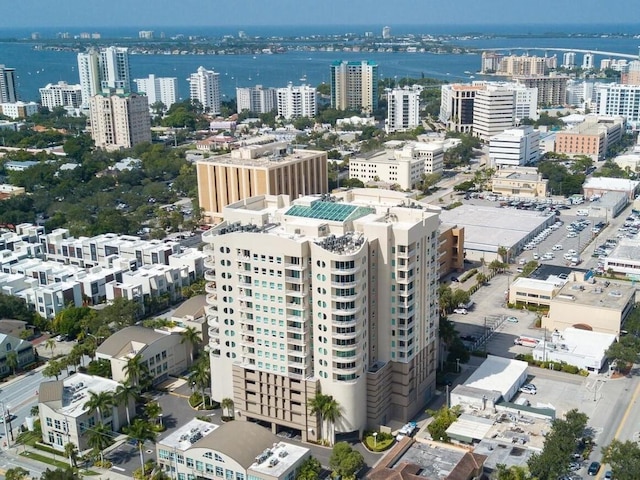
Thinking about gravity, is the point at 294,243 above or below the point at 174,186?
above

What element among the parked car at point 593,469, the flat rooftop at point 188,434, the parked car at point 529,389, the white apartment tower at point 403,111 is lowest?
the parked car at point 529,389

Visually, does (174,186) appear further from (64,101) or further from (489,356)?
(64,101)

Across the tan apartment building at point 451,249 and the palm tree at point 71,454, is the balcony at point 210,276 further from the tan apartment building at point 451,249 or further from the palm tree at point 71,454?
the tan apartment building at point 451,249

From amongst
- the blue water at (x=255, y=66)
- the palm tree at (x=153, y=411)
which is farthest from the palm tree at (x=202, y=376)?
the blue water at (x=255, y=66)

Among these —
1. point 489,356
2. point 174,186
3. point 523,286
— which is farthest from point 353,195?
point 174,186

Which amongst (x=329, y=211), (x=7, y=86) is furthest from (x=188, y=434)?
(x=7, y=86)

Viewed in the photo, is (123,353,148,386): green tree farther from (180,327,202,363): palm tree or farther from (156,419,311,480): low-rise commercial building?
(156,419,311,480): low-rise commercial building
